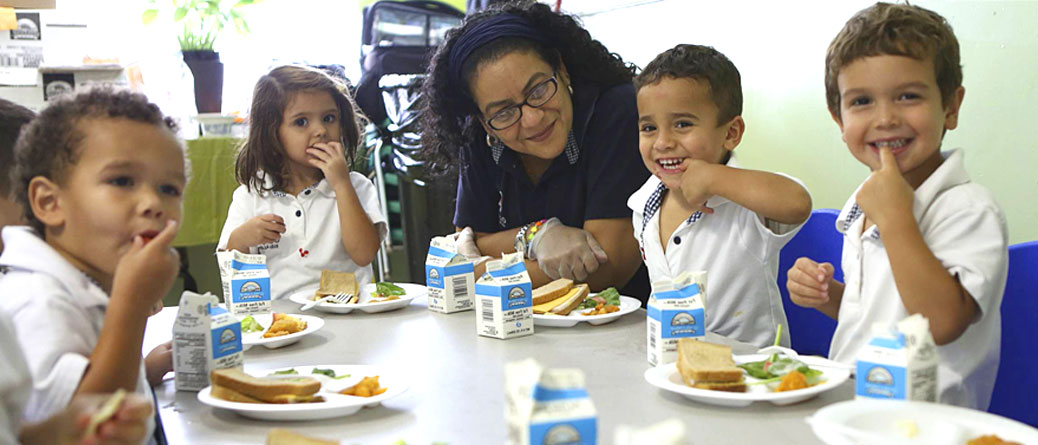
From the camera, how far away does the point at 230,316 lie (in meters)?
1.36

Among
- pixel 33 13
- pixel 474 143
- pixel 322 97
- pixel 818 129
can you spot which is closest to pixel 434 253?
pixel 474 143

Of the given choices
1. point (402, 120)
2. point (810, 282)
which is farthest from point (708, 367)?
point (402, 120)

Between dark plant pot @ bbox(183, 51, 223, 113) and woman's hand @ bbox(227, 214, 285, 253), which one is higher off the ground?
dark plant pot @ bbox(183, 51, 223, 113)

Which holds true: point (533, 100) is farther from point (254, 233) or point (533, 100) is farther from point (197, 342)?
point (197, 342)

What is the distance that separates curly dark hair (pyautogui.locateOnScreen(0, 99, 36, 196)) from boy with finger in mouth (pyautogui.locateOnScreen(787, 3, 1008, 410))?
4.68 feet

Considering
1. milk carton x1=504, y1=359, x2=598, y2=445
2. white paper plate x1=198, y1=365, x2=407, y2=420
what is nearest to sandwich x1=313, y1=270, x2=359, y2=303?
white paper plate x1=198, y1=365, x2=407, y2=420

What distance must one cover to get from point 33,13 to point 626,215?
2959 mm

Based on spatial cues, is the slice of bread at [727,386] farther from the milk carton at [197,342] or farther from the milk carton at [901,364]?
the milk carton at [197,342]

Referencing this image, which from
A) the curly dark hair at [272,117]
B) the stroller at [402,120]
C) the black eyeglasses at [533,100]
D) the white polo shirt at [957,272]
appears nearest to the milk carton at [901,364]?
the white polo shirt at [957,272]

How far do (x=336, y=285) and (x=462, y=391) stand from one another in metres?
0.82

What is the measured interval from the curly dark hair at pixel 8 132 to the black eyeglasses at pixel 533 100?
3.38 feet

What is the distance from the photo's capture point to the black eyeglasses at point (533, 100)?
2.16 m

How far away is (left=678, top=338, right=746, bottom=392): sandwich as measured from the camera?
1136 mm

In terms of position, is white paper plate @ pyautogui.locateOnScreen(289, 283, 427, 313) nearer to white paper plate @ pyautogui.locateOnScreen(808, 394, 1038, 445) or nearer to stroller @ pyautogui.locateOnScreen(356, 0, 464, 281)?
white paper plate @ pyautogui.locateOnScreen(808, 394, 1038, 445)
